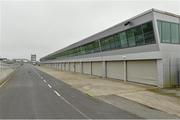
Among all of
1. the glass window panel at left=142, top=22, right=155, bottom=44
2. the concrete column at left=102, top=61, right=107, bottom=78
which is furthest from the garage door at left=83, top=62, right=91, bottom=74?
the glass window panel at left=142, top=22, right=155, bottom=44

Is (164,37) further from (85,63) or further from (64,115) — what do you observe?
A: (85,63)

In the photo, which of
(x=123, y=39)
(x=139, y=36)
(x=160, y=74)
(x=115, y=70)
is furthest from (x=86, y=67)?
(x=160, y=74)

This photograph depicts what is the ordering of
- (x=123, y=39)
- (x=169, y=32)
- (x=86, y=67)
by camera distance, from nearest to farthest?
1. (x=169, y=32)
2. (x=123, y=39)
3. (x=86, y=67)

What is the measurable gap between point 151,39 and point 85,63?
26.3 m

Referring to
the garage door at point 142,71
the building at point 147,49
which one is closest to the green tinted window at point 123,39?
the building at point 147,49

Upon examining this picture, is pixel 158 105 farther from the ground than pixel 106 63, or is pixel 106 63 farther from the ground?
pixel 106 63

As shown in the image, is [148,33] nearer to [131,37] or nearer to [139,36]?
[139,36]

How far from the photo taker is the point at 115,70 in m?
30.1

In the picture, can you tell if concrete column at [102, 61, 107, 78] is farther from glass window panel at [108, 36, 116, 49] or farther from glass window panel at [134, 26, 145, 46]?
glass window panel at [134, 26, 145, 46]

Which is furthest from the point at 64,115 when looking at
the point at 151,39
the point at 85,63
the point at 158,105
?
the point at 85,63

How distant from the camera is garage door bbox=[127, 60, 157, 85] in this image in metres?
21.1

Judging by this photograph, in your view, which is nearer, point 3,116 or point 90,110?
point 3,116

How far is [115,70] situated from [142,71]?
7.39 m

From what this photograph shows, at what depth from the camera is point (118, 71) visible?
29.1m
